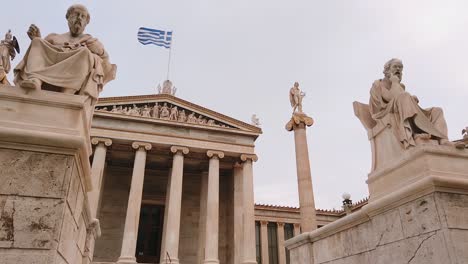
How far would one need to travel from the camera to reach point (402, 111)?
5598 millimetres

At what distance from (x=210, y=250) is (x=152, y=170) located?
9.20 meters

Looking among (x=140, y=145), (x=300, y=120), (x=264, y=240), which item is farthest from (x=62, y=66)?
(x=264, y=240)


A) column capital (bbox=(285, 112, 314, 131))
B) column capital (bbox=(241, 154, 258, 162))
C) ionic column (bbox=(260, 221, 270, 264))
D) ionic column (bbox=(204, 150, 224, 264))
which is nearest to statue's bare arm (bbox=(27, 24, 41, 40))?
column capital (bbox=(285, 112, 314, 131))

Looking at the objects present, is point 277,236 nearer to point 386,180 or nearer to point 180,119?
Answer: point 180,119

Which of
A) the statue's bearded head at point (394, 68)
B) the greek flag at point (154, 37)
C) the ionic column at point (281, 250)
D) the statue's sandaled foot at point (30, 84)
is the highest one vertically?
the greek flag at point (154, 37)

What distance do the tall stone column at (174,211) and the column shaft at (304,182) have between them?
38.2 ft

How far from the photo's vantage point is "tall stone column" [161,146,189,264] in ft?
72.8

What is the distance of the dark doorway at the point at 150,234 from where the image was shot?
2678 cm

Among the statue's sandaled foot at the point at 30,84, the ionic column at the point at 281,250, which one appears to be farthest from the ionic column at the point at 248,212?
the statue's sandaled foot at the point at 30,84

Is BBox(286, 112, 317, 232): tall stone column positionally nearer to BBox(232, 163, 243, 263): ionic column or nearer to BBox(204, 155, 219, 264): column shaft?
BBox(204, 155, 219, 264): column shaft

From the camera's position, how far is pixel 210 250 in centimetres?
2298

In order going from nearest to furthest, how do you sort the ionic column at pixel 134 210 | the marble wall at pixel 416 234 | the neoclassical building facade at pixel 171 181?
1. the marble wall at pixel 416 234
2. the ionic column at pixel 134 210
3. the neoclassical building facade at pixel 171 181

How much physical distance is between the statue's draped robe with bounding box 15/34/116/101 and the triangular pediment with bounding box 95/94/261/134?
21.6 meters

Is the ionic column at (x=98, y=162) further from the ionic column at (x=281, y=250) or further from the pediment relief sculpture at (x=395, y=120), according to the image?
the pediment relief sculpture at (x=395, y=120)
